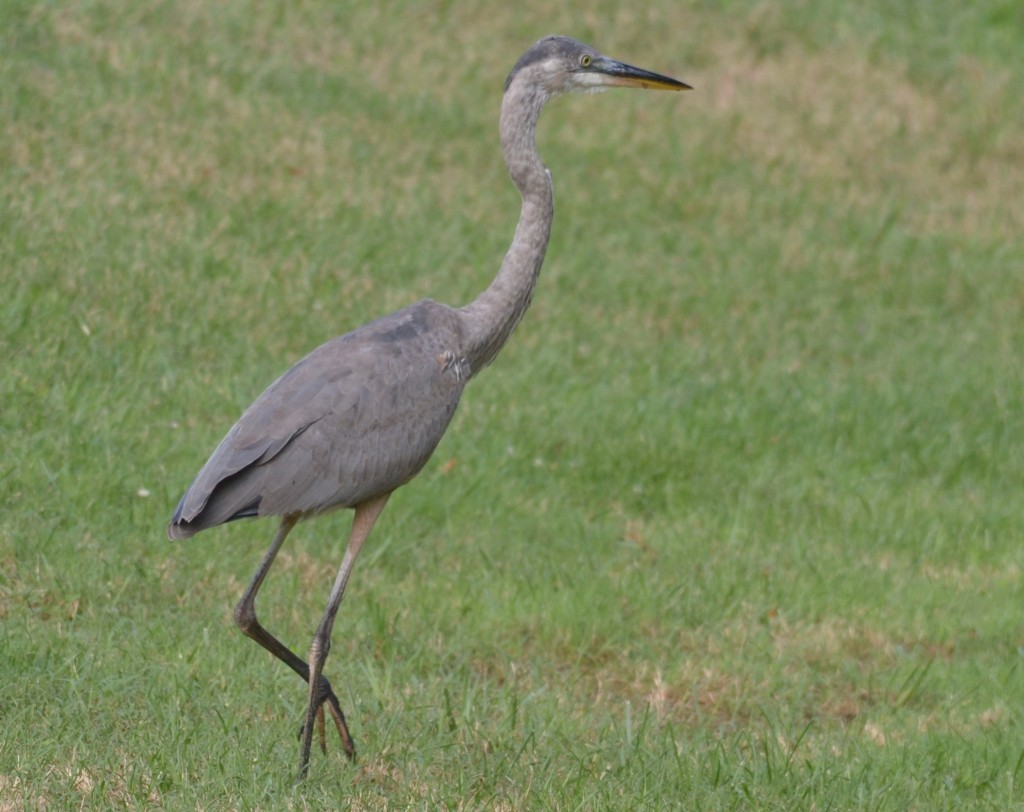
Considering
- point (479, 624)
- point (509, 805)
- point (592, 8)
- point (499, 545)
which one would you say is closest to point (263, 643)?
point (509, 805)

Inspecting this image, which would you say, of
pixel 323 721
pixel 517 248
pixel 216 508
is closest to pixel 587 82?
pixel 517 248

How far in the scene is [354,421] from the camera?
18.7 feet

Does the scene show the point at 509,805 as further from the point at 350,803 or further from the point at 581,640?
the point at 581,640

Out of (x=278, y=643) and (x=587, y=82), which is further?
(x=587, y=82)

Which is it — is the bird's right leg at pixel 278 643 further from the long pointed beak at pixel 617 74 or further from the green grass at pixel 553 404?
the long pointed beak at pixel 617 74

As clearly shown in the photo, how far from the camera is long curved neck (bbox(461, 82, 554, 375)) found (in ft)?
20.4

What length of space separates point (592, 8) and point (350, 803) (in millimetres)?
11997

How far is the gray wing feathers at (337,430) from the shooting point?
5.51 m

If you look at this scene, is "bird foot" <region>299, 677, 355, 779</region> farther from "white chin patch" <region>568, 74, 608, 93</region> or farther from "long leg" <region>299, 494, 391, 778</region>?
"white chin patch" <region>568, 74, 608, 93</region>

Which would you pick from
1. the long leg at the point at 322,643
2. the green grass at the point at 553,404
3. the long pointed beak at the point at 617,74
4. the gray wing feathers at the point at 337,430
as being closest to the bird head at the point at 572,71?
the long pointed beak at the point at 617,74

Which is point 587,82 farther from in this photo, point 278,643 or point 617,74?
point 278,643

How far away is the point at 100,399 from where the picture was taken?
844 cm

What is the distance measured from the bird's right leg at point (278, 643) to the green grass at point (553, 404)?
118 millimetres

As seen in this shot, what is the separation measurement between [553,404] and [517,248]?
3724 mm
